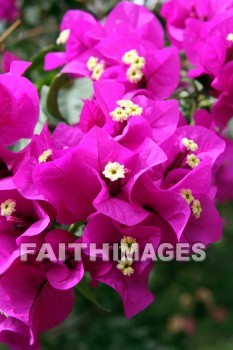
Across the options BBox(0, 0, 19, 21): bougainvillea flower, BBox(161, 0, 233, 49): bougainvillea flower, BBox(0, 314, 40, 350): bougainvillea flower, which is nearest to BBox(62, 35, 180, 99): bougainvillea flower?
BBox(161, 0, 233, 49): bougainvillea flower

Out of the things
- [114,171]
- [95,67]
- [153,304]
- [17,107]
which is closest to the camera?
[114,171]

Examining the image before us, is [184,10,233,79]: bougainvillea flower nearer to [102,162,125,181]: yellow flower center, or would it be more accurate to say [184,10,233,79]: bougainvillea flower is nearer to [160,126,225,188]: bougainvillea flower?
[160,126,225,188]: bougainvillea flower

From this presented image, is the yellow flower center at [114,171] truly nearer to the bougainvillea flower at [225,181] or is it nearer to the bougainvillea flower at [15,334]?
the bougainvillea flower at [15,334]

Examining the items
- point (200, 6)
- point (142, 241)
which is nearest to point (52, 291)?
point (142, 241)

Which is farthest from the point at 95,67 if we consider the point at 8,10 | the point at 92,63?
the point at 8,10

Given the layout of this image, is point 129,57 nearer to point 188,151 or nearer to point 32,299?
point 188,151

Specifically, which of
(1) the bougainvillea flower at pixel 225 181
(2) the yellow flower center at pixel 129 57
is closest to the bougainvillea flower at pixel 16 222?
(2) the yellow flower center at pixel 129 57

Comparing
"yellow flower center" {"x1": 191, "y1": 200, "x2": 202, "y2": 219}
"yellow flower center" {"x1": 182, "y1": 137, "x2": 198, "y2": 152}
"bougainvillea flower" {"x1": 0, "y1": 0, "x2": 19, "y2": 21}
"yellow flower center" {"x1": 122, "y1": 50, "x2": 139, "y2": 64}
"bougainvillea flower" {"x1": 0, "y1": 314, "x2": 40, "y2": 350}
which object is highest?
"yellow flower center" {"x1": 122, "y1": 50, "x2": 139, "y2": 64}
